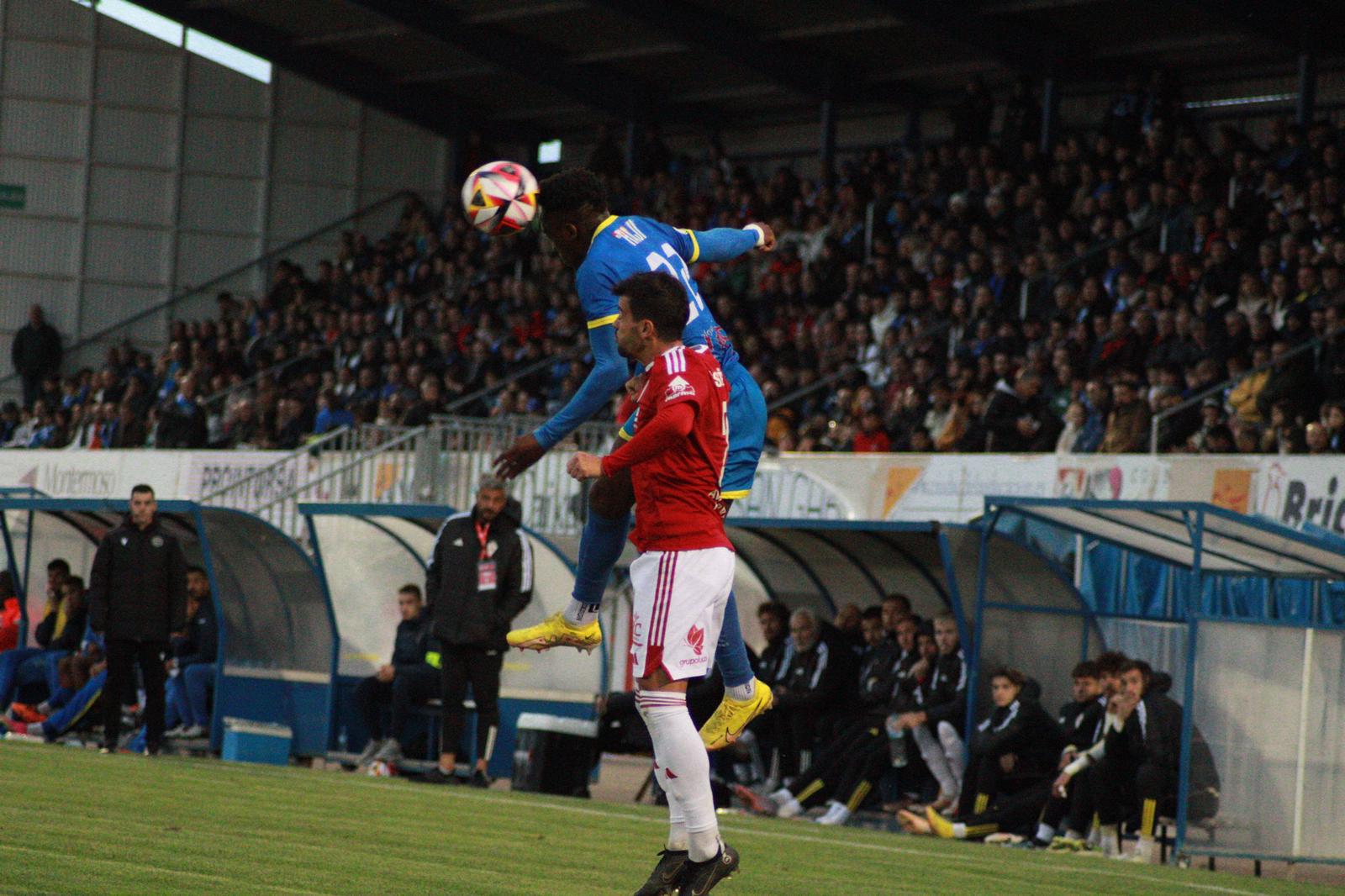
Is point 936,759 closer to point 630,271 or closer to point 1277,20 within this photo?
point 630,271

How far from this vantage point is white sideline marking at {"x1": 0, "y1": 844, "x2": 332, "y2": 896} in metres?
6.07

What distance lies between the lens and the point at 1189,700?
11414 mm

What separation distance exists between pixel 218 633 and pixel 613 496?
10.4m

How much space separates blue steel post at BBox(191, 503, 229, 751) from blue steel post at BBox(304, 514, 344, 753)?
0.86m

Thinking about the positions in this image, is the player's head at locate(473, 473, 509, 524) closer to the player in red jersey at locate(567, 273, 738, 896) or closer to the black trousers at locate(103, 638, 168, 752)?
the black trousers at locate(103, 638, 168, 752)

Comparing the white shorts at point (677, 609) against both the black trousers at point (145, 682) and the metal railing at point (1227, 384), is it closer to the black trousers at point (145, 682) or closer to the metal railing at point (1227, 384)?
the black trousers at point (145, 682)

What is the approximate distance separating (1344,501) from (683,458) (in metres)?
8.84

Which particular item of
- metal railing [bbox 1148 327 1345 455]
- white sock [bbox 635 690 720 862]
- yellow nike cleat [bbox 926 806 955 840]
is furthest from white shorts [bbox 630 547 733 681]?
metal railing [bbox 1148 327 1345 455]

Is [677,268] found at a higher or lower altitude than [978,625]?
higher

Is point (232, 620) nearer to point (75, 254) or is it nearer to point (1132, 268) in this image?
point (1132, 268)

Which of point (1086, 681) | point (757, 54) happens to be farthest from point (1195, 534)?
point (757, 54)

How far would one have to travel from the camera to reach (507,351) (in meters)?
27.9

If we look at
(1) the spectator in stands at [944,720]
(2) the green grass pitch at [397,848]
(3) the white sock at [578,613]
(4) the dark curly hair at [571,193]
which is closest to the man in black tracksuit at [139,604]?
(2) the green grass pitch at [397,848]

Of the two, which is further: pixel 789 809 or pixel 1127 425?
pixel 1127 425
